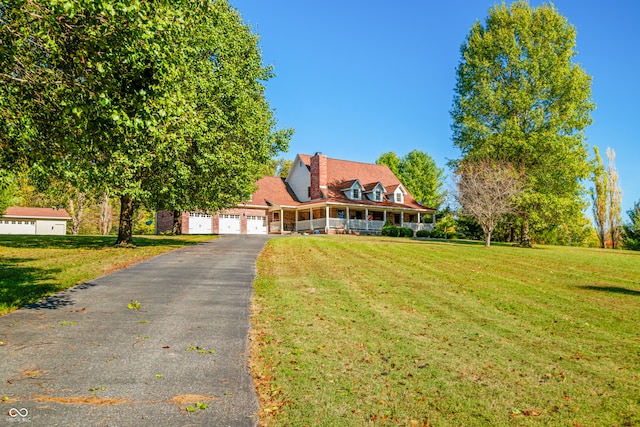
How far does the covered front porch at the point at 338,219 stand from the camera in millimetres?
44250

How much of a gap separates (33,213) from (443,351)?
6076 centimetres

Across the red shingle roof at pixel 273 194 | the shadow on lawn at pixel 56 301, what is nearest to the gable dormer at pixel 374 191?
the red shingle roof at pixel 273 194

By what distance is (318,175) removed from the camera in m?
46.9

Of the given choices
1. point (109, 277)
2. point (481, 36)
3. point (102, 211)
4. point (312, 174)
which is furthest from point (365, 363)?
point (102, 211)

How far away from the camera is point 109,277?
41.2 feet

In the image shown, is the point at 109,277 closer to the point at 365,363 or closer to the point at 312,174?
the point at 365,363

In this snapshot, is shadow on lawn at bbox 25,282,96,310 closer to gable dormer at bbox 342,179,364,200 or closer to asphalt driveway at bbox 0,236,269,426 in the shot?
asphalt driveway at bbox 0,236,269,426

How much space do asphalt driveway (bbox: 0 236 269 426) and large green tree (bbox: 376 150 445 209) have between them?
60724 mm

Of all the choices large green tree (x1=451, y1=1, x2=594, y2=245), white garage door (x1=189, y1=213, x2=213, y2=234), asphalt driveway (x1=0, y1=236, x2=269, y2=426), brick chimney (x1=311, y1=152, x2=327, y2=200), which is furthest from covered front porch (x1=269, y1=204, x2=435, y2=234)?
asphalt driveway (x1=0, y1=236, x2=269, y2=426)

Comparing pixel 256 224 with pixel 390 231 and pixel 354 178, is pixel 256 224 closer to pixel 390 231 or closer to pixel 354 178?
pixel 354 178

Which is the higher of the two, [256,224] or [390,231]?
[256,224]

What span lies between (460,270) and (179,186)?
44.4 feet

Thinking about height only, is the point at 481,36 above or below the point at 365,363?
above

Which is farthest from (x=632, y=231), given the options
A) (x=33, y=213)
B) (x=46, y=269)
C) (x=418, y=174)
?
(x=33, y=213)
